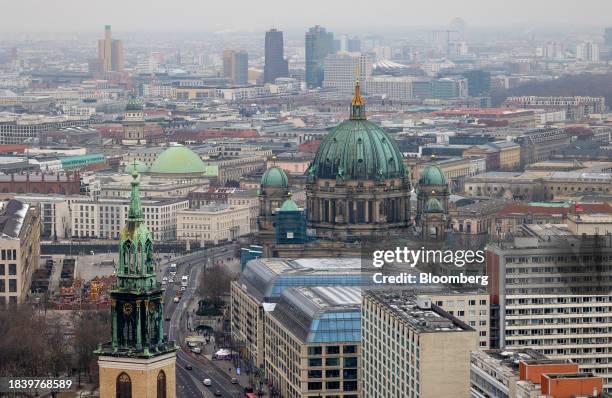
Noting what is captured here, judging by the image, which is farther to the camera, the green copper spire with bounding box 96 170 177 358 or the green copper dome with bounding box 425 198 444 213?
the green copper dome with bounding box 425 198 444 213

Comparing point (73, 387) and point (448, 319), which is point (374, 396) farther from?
point (73, 387)

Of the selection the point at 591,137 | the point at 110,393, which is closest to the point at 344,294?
the point at 110,393

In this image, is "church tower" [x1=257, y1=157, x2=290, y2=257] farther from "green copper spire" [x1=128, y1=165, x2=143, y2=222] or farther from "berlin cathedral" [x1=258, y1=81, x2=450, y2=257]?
"green copper spire" [x1=128, y1=165, x2=143, y2=222]

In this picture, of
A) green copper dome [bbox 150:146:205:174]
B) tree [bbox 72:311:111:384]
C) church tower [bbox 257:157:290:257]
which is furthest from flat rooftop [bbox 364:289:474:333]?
green copper dome [bbox 150:146:205:174]

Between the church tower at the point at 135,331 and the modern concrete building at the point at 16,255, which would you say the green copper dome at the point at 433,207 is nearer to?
the modern concrete building at the point at 16,255

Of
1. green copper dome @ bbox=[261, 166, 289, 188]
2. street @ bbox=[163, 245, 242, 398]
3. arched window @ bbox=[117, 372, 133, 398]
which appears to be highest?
arched window @ bbox=[117, 372, 133, 398]

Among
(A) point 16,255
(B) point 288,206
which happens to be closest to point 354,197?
(B) point 288,206
